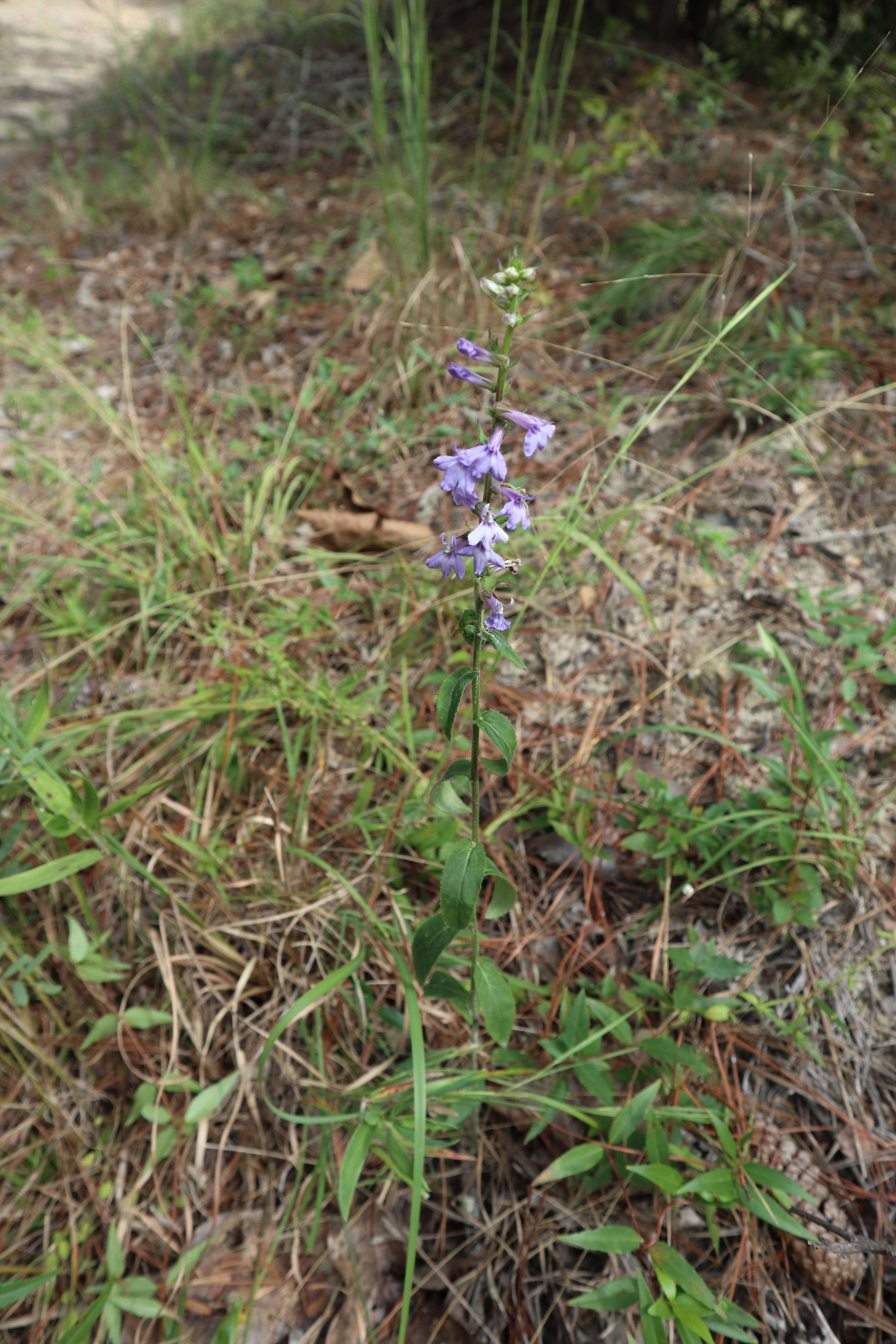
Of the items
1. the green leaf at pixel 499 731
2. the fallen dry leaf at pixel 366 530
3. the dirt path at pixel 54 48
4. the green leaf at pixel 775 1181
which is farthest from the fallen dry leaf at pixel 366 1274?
the dirt path at pixel 54 48

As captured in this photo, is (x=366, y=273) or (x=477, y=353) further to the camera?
(x=366, y=273)

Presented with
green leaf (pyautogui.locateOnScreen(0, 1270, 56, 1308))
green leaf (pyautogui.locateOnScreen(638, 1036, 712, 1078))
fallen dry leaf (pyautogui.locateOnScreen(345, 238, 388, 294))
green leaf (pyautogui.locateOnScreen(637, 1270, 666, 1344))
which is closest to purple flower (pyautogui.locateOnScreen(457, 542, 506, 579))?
green leaf (pyautogui.locateOnScreen(638, 1036, 712, 1078))

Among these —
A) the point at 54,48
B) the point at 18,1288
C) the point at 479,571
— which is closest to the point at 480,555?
the point at 479,571

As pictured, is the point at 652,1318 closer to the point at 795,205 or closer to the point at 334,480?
the point at 334,480

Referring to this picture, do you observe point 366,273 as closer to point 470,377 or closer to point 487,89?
point 487,89

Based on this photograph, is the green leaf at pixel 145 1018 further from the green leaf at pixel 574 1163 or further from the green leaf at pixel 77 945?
the green leaf at pixel 574 1163

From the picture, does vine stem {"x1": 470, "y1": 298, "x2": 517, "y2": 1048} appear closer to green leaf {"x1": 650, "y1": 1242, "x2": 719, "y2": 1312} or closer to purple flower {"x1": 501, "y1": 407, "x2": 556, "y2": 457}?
purple flower {"x1": 501, "y1": 407, "x2": 556, "y2": 457}
